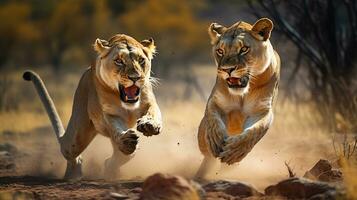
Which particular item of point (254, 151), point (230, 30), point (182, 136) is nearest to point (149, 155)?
point (254, 151)

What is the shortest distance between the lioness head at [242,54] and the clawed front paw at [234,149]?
0.51 metres

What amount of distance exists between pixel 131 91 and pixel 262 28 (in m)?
1.26

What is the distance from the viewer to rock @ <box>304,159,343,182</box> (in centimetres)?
739

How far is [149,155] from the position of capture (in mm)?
10758

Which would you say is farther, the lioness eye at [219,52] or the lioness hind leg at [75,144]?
the lioness hind leg at [75,144]

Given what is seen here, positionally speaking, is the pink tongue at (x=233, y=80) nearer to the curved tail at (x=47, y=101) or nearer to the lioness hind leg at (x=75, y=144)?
the lioness hind leg at (x=75, y=144)

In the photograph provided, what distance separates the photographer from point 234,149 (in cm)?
743

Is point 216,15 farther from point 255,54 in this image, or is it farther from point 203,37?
point 255,54

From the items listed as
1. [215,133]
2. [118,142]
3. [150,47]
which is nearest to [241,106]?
[215,133]

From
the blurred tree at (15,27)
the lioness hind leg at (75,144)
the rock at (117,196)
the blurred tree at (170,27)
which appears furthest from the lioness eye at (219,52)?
the blurred tree at (170,27)

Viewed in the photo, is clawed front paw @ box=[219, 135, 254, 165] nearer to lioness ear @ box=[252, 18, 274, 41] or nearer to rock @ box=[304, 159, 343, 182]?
rock @ box=[304, 159, 343, 182]

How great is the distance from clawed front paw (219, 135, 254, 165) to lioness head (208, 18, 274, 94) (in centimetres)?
51

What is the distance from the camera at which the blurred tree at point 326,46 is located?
39.2ft

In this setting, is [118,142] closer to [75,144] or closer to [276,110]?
[75,144]
